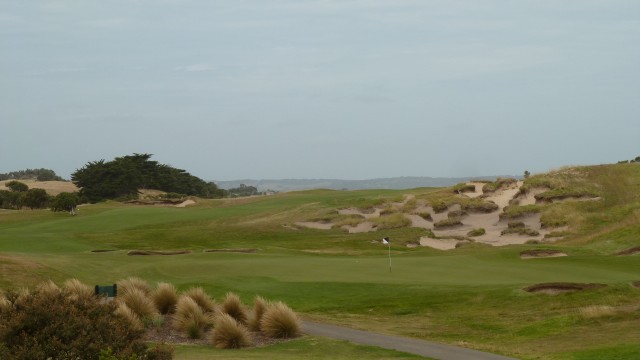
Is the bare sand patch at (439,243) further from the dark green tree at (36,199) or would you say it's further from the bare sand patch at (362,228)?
the dark green tree at (36,199)

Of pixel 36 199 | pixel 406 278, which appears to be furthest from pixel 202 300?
pixel 36 199

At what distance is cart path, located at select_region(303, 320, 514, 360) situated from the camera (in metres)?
17.3

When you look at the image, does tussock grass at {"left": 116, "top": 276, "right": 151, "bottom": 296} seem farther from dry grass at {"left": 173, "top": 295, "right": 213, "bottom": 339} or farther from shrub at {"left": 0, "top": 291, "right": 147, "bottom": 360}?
shrub at {"left": 0, "top": 291, "right": 147, "bottom": 360}

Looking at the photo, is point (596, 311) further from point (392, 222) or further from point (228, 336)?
point (392, 222)

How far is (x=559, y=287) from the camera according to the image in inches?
977

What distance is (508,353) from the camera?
17.7 metres

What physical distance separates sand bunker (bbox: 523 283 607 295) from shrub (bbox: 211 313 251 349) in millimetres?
9332

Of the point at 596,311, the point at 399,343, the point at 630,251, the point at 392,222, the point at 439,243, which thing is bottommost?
the point at 399,343

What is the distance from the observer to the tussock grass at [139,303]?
21.5m

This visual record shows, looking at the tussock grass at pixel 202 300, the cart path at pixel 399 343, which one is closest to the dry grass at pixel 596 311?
the cart path at pixel 399 343

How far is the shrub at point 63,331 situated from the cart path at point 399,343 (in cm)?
663

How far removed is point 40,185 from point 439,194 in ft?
258

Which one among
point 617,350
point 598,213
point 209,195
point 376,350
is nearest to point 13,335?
point 376,350

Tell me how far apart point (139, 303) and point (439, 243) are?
30131 mm
